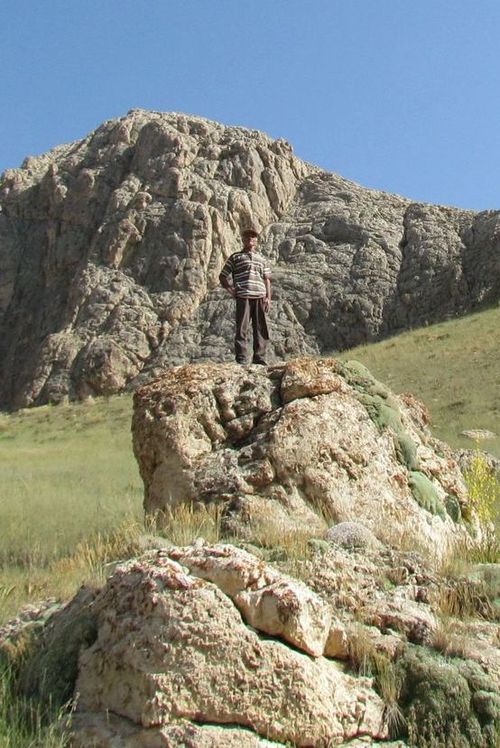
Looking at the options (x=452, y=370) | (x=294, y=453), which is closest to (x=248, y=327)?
(x=294, y=453)

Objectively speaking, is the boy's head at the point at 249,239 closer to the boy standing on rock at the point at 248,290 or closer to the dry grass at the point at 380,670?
the boy standing on rock at the point at 248,290

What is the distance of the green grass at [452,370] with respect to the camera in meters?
21.5

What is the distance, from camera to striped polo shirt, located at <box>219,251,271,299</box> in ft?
37.4

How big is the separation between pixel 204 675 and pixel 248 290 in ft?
25.9

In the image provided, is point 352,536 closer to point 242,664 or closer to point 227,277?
point 242,664

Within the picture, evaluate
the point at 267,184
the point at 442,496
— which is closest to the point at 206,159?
the point at 267,184

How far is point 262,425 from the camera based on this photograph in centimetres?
798

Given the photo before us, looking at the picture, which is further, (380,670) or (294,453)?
(294,453)

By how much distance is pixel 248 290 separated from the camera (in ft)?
37.4

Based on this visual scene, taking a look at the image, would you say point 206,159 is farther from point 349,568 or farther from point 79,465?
point 349,568

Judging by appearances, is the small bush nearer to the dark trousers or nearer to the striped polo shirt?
the dark trousers

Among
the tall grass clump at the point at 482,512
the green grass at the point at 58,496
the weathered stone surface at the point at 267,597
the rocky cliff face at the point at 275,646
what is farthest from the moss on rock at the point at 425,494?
the weathered stone surface at the point at 267,597

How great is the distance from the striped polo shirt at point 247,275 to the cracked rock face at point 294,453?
2.75 metres

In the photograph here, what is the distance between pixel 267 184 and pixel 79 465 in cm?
3075
